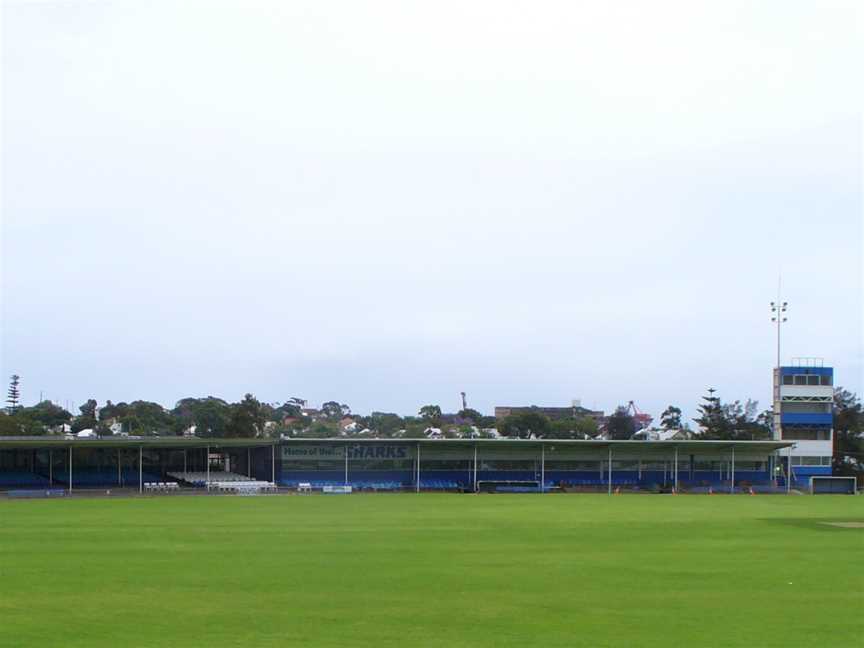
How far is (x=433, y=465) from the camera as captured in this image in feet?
257

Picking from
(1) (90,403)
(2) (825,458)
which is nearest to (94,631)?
(2) (825,458)

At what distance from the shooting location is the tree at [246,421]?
116m

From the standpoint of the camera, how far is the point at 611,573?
899 inches

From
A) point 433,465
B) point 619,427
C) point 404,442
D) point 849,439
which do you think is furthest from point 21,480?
point 619,427

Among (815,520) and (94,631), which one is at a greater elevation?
(94,631)

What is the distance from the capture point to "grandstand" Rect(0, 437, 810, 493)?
7431cm

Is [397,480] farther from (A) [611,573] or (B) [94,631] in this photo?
(B) [94,631]

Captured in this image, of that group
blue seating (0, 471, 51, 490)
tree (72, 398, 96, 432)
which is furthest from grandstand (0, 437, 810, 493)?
tree (72, 398, 96, 432)

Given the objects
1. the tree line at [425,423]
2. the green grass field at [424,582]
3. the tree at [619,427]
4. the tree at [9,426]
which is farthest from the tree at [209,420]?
the green grass field at [424,582]

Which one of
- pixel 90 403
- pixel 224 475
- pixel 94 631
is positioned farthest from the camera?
pixel 90 403

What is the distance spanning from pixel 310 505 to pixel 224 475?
3155 cm

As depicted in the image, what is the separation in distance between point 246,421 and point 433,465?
143 ft

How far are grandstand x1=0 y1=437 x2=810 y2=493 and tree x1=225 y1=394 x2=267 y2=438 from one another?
3222 centimetres

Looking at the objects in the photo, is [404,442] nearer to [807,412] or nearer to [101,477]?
[101,477]
